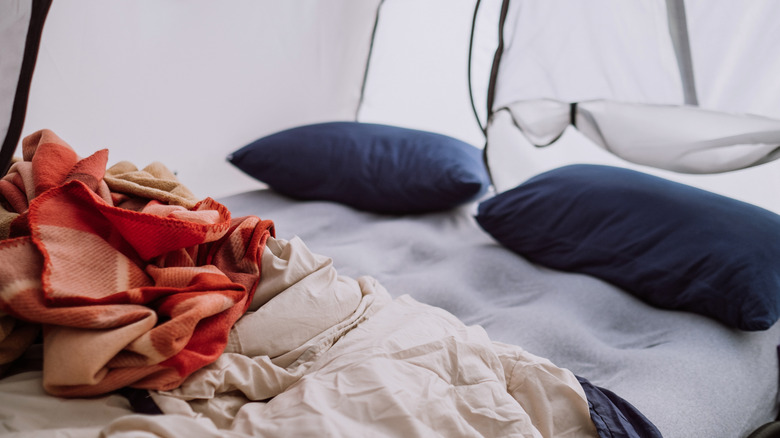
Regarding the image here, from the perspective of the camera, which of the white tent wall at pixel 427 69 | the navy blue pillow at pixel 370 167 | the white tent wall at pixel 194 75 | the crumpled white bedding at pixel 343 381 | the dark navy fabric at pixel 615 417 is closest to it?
the crumpled white bedding at pixel 343 381

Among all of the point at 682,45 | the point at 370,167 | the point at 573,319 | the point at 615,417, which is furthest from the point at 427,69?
the point at 615,417

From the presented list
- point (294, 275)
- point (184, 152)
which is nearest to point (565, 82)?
point (294, 275)

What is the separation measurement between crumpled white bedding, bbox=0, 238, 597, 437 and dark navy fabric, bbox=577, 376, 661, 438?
0.07 ft

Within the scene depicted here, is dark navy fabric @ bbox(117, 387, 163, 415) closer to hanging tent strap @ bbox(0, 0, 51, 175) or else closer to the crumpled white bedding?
the crumpled white bedding

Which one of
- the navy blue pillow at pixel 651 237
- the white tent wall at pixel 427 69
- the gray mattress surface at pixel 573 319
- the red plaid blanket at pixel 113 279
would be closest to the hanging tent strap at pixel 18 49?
the red plaid blanket at pixel 113 279

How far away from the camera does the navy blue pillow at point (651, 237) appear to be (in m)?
1.08

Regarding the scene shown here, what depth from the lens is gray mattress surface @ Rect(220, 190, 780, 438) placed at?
2.97ft

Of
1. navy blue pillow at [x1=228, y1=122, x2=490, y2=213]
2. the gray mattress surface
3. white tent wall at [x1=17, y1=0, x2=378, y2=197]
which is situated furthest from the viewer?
navy blue pillow at [x1=228, y1=122, x2=490, y2=213]

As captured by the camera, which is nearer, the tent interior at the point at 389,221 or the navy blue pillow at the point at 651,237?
the tent interior at the point at 389,221

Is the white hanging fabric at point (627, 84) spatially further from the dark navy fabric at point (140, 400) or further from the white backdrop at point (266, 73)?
the dark navy fabric at point (140, 400)

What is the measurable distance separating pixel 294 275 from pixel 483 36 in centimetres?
131

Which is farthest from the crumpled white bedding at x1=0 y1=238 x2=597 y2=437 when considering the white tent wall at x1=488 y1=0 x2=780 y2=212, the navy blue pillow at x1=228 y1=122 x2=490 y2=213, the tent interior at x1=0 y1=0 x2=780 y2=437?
the white tent wall at x1=488 y1=0 x2=780 y2=212

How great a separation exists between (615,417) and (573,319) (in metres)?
0.39

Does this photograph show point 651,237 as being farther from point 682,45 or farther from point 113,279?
point 113,279
